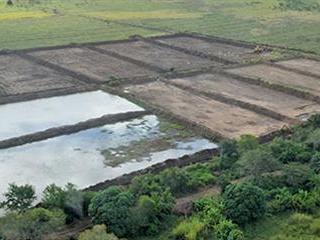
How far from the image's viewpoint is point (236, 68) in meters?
40.8

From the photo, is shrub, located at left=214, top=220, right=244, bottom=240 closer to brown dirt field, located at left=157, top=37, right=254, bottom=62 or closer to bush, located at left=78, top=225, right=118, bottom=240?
bush, located at left=78, top=225, right=118, bottom=240

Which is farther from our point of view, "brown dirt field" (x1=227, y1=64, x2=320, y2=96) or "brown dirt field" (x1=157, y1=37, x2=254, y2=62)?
"brown dirt field" (x1=157, y1=37, x2=254, y2=62)

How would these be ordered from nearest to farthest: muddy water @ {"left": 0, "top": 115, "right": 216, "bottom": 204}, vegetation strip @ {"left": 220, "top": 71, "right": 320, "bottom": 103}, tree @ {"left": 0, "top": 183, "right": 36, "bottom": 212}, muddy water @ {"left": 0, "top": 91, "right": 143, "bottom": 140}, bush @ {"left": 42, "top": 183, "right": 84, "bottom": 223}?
bush @ {"left": 42, "top": 183, "right": 84, "bottom": 223}, tree @ {"left": 0, "top": 183, "right": 36, "bottom": 212}, muddy water @ {"left": 0, "top": 115, "right": 216, "bottom": 204}, muddy water @ {"left": 0, "top": 91, "right": 143, "bottom": 140}, vegetation strip @ {"left": 220, "top": 71, "right": 320, "bottom": 103}

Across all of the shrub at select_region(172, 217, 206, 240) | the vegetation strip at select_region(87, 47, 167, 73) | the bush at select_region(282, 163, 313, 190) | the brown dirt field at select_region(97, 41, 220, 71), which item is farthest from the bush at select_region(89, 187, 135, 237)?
the brown dirt field at select_region(97, 41, 220, 71)

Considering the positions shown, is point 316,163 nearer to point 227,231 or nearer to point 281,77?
point 227,231

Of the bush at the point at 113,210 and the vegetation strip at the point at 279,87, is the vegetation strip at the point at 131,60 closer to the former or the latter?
the vegetation strip at the point at 279,87

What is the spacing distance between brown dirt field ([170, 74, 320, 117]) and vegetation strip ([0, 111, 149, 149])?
589 centimetres

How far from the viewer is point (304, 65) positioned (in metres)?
41.8

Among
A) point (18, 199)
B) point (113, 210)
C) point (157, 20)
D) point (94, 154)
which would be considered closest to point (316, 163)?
point (113, 210)

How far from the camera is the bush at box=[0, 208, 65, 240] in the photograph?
691 inches

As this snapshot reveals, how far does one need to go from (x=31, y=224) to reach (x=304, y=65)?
28389 millimetres

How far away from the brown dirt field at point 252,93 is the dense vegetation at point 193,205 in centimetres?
895

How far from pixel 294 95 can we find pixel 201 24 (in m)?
23.0

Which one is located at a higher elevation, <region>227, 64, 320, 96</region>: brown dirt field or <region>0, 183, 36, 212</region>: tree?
<region>0, 183, 36, 212</region>: tree
